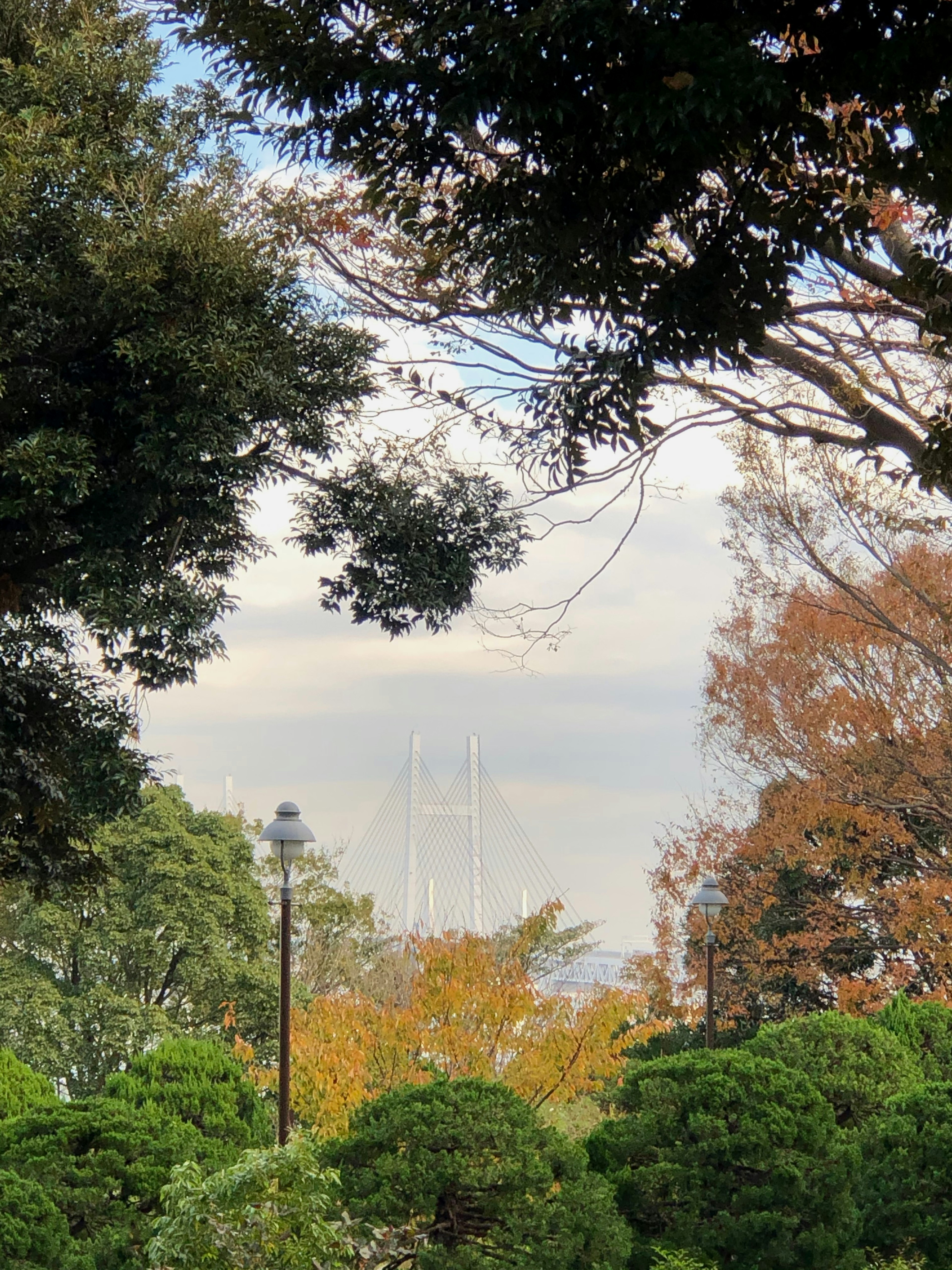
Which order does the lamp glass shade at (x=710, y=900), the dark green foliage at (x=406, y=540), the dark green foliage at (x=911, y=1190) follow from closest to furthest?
the dark green foliage at (x=911, y=1190), the dark green foliage at (x=406, y=540), the lamp glass shade at (x=710, y=900)

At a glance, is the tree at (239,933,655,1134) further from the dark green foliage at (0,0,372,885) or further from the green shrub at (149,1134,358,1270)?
the green shrub at (149,1134,358,1270)

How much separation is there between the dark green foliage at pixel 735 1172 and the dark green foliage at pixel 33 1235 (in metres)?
1.98

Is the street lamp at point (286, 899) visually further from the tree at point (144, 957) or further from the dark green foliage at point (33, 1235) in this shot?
the tree at point (144, 957)

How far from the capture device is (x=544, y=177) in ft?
10.2

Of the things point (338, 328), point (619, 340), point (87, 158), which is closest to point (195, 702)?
point (338, 328)

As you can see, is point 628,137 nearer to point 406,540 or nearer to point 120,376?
point 120,376

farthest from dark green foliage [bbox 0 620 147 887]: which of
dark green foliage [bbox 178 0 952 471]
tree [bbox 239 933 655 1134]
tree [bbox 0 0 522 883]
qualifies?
dark green foliage [bbox 178 0 952 471]

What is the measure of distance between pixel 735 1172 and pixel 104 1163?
238 centimetres

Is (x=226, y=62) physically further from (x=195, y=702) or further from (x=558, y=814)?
(x=558, y=814)

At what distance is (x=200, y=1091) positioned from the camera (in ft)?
16.7

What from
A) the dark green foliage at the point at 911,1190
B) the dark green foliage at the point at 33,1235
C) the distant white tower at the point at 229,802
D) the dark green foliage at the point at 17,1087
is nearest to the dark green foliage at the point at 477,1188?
the dark green foliage at the point at 33,1235

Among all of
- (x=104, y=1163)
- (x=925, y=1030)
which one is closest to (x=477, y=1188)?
(x=104, y=1163)

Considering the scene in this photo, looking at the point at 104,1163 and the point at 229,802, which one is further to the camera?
the point at 229,802

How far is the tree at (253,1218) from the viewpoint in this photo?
3.25m
